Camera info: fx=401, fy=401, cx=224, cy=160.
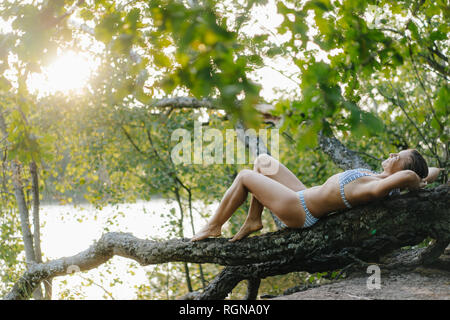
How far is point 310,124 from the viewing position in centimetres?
144

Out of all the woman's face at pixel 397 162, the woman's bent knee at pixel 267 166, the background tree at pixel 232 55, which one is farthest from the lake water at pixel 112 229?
the woman's face at pixel 397 162

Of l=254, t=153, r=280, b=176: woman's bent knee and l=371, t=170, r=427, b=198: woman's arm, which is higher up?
l=254, t=153, r=280, b=176: woman's bent knee

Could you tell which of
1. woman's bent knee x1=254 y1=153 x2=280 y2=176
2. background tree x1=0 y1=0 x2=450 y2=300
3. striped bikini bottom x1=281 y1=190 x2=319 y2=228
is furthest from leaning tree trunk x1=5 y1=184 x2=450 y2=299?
background tree x1=0 y1=0 x2=450 y2=300

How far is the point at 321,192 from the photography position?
2.82 m

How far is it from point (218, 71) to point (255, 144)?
345cm

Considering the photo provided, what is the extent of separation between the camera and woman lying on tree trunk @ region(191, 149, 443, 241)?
2.61m

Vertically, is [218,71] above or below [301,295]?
above

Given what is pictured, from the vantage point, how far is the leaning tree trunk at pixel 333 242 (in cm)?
261

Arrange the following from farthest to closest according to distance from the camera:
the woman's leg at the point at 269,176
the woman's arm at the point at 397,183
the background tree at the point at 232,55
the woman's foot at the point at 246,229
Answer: the woman's leg at the point at 269,176 → the woman's foot at the point at 246,229 → the woman's arm at the point at 397,183 → the background tree at the point at 232,55

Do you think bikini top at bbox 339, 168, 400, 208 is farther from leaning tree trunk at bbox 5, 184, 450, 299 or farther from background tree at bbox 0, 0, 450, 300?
background tree at bbox 0, 0, 450, 300

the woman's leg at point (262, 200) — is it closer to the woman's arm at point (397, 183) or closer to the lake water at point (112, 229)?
the woman's arm at point (397, 183)
